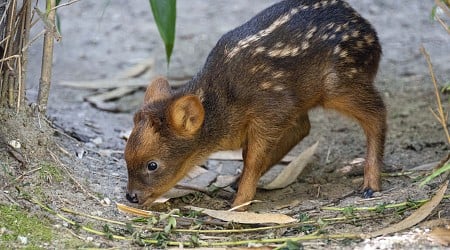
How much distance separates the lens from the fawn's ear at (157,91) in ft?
21.7

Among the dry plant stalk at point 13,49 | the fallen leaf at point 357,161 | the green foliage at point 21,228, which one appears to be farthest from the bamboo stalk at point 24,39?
the fallen leaf at point 357,161

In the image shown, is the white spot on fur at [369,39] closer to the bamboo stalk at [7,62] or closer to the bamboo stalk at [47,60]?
the bamboo stalk at [47,60]

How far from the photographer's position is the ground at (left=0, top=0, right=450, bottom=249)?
586 centimetres

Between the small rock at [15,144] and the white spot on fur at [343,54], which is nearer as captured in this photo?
the small rock at [15,144]

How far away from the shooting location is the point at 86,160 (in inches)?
271

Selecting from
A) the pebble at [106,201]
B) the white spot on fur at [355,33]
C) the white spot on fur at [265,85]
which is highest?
the white spot on fur at [355,33]

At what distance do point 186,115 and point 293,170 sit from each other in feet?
4.53

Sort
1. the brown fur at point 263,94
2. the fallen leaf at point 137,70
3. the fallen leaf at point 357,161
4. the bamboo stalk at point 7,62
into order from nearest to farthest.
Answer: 1. the bamboo stalk at point 7,62
2. the brown fur at point 263,94
3. the fallen leaf at point 357,161
4. the fallen leaf at point 137,70

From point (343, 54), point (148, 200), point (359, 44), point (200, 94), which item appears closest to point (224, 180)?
point (200, 94)

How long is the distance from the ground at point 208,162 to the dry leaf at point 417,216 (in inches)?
2.5

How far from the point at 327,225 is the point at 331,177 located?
1.75 metres

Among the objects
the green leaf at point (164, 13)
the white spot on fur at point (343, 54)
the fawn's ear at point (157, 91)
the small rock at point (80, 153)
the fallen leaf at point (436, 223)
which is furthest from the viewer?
the small rock at point (80, 153)

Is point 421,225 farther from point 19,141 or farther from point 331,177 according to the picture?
point 19,141

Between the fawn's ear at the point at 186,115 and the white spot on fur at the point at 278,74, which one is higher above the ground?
the white spot on fur at the point at 278,74
